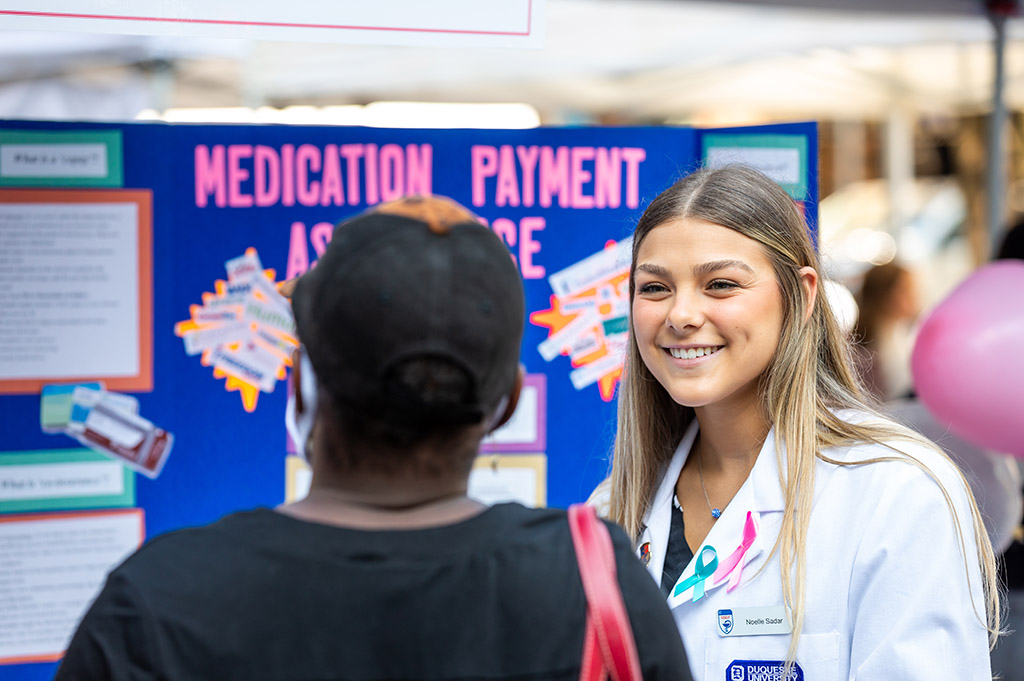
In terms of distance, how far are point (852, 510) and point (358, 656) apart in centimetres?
97

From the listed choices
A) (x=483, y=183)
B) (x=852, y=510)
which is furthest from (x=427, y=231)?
(x=483, y=183)

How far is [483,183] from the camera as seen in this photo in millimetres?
2432

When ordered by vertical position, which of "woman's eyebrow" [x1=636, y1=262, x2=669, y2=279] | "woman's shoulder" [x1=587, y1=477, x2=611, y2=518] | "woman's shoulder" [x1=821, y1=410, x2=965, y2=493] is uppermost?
"woman's eyebrow" [x1=636, y1=262, x2=669, y2=279]

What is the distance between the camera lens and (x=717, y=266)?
1737mm

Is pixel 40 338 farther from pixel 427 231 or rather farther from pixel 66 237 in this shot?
pixel 427 231

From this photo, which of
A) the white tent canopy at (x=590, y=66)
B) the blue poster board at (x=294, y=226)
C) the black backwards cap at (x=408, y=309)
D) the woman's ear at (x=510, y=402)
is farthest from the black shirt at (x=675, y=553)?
the white tent canopy at (x=590, y=66)

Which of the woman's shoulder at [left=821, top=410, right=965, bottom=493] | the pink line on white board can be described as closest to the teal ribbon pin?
the woman's shoulder at [left=821, top=410, right=965, bottom=493]

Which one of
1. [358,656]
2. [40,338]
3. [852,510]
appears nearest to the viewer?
[358,656]

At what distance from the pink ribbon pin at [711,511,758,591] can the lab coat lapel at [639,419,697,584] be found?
13cm

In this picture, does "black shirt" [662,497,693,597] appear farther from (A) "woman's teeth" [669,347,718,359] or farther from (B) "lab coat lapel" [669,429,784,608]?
(A) "woman's teeth" [669,347,718,359]

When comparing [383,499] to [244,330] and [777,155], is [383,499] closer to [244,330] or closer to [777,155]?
[244,330]

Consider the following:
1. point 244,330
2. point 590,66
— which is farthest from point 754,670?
point 590,66

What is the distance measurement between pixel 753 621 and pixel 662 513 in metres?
0.29

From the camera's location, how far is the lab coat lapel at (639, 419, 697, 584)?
184cm
